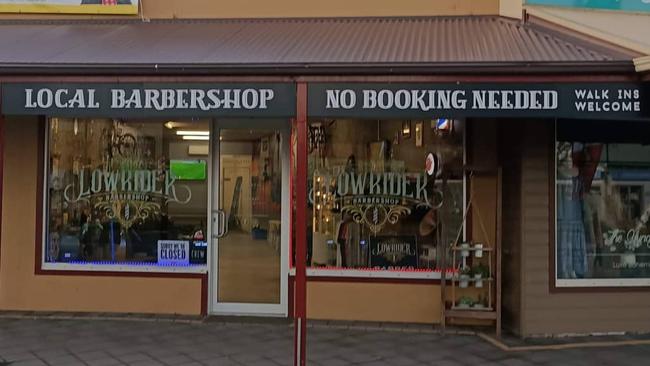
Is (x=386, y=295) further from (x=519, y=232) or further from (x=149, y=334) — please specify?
(x=149, y=334)

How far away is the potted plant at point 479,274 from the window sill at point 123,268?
122 inches

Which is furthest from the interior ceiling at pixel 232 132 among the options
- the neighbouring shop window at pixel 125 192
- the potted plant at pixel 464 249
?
the potted plant at pixel 464 249

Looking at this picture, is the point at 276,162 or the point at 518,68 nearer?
the point at 518,68

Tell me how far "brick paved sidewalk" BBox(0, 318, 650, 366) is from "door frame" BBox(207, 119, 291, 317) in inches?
17.4

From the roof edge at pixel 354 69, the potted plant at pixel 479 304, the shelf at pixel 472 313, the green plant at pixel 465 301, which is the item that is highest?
the roof edge at pixel 354 69

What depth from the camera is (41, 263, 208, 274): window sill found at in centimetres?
794

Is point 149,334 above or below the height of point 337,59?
below

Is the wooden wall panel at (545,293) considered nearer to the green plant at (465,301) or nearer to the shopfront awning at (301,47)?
the green plant at (465,301)

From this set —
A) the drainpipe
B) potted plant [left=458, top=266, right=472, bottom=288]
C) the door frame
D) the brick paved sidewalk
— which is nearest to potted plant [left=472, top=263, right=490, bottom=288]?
potted plant [left=458, top=266, right=472, bottom=288]

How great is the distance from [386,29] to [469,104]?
2028mm

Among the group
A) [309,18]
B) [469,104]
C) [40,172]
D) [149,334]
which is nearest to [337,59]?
[469,104]

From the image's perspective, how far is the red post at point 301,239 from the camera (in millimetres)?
5500

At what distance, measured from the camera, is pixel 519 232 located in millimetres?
7090

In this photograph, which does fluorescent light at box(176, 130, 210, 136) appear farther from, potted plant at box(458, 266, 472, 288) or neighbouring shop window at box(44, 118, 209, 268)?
potted plant at box(458, 266, 472, 288)
